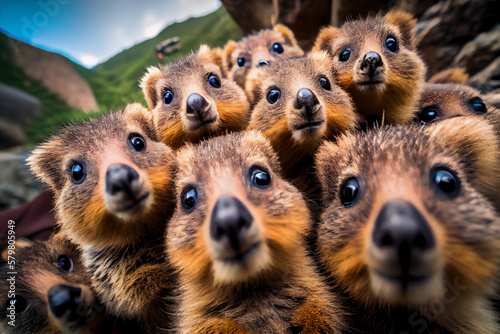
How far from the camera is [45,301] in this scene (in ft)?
4.68

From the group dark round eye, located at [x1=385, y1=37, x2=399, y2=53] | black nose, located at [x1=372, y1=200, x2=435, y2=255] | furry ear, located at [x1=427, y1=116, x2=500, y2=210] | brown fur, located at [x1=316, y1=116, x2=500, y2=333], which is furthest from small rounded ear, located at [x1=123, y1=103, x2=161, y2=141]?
dark round eye, located at [x1=385, y1=37, x2=399, y2=53]

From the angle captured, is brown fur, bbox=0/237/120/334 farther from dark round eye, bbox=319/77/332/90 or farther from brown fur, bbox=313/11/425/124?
brown fur, bbox=313/11/425/124

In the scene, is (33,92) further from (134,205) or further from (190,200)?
(190,200)

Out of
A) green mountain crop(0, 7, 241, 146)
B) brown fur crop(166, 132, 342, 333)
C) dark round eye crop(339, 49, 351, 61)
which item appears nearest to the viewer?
brown fur crop(166, 132, 342, 333)

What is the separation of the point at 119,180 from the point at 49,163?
85 centimetres

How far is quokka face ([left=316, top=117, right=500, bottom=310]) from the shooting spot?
0.78 metres

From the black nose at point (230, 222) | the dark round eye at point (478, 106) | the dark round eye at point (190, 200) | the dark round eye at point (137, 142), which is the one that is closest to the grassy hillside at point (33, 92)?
the dark round eye at point (137, 142)

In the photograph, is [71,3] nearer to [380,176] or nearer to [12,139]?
[12,139]

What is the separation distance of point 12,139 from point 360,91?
431 cm

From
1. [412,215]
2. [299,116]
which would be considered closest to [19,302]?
[299,116]

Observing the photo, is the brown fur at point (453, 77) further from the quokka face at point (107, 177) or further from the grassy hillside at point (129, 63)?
the quokka face at point (107, 177)

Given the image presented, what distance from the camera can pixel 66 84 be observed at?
3711 mm

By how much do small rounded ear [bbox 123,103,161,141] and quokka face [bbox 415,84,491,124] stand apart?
1.84 meters

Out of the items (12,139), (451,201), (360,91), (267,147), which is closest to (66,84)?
(12,139)
